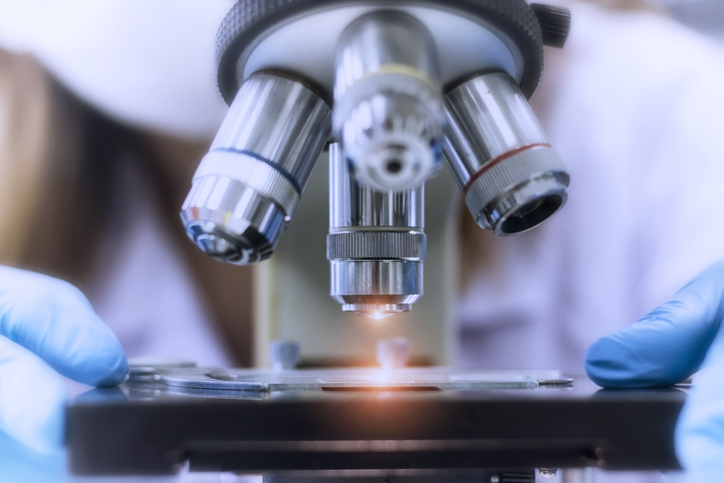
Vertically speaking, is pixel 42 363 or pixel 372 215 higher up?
pixel 372 215

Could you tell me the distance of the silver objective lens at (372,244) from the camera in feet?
1.59

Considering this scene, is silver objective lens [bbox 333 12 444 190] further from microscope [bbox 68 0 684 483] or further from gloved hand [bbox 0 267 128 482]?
gloved hand [bbox 0 267 128 482]

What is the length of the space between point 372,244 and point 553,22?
0.27 meters

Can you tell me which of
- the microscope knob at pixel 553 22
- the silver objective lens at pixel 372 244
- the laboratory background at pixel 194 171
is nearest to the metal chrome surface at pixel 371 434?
the silver objective lens at pixel 372 244

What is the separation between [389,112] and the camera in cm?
34

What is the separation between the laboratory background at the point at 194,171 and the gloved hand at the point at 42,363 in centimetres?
61

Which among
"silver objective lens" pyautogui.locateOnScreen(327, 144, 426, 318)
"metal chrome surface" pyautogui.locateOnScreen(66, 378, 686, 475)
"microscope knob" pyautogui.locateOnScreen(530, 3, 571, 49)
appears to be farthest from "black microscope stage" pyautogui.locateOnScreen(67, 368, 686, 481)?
"microscope knob" pyautogui.locateOnScreen(530, 3, 571, 49)

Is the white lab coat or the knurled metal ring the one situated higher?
the white lab coat

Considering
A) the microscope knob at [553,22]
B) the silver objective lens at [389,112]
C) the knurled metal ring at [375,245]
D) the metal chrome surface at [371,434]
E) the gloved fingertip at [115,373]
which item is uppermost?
the microscope knob at [553,22]

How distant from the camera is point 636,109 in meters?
1.24

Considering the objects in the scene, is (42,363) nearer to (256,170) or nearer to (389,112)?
(256,170)

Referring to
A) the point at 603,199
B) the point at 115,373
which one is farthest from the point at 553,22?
the point at 603,199

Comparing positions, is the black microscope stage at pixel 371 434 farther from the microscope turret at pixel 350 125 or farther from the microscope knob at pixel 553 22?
the microscope knob at pixel 553 22

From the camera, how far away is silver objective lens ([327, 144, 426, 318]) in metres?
0.48
